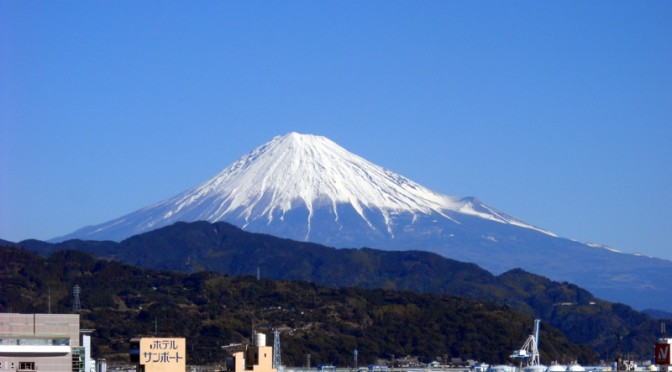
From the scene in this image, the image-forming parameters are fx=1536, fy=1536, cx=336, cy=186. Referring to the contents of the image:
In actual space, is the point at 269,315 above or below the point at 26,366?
above

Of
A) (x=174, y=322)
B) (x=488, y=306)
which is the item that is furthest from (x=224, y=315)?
(x=488, y=306)

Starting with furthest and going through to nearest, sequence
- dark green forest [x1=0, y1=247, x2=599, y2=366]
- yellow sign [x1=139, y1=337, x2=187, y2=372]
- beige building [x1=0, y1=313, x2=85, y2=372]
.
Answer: dark green forest [x1=0, y1=247, x2=599, y2=366] → beige building [x1=0, y1=313, x2=85, y2=372] → yellow sign [x1=139, y1=337, x2=187, y2=372]

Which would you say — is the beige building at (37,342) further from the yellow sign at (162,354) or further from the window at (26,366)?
the yellow sign at (162,354)

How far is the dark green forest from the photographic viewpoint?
15750cm

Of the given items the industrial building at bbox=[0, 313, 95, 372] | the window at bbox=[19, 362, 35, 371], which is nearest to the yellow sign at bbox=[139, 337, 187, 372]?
the industrial building at bbox=[0, 313, 95, 372]

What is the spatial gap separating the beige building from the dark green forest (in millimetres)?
92536

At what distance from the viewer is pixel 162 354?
4744 cm

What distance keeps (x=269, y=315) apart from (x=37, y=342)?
122790 mm

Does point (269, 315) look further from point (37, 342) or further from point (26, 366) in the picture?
point (26, 366)

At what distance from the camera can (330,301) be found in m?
184

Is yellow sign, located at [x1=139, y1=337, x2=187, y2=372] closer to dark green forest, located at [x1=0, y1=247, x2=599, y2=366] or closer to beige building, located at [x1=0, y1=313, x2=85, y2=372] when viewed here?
beige building, located at [x1=0, y1=313, x2=85, y2=372]

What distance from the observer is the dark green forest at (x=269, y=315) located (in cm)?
15750

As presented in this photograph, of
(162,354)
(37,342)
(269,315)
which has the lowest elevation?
(162,354)

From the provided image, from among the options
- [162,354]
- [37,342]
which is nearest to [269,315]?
[37,342]
